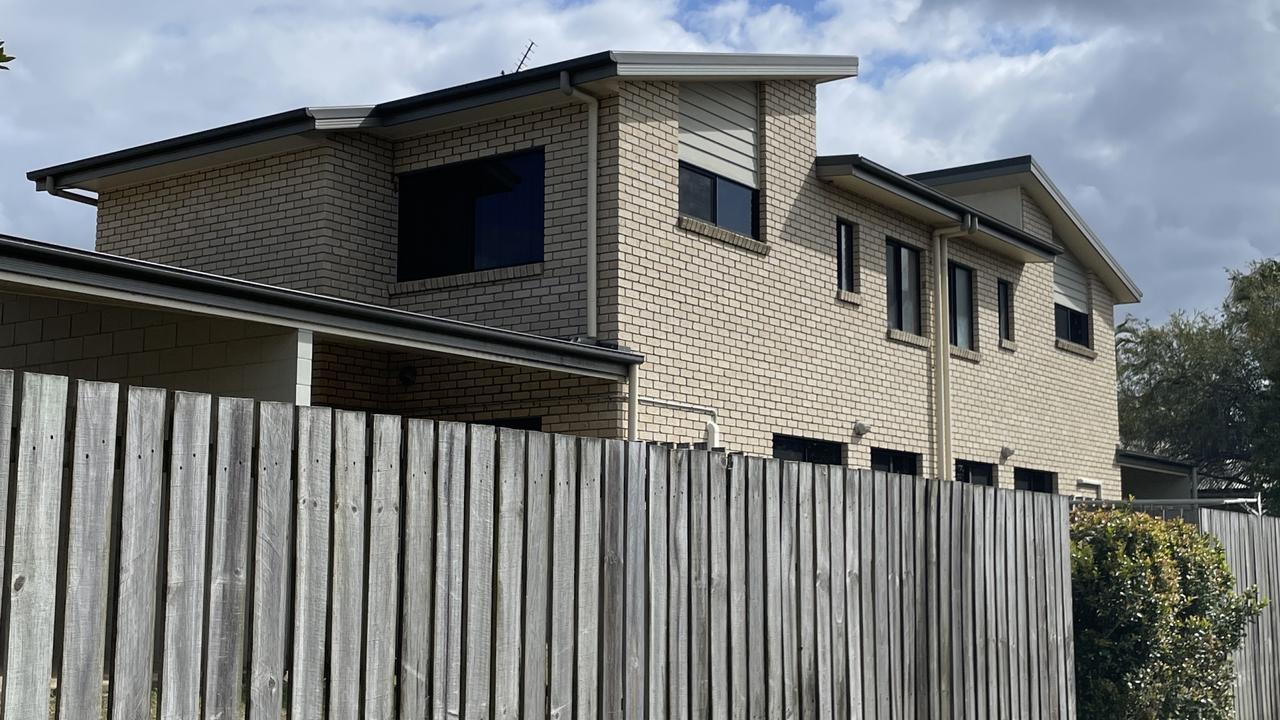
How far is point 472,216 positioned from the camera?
50.8ft

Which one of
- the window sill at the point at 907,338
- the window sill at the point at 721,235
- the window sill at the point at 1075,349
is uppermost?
the window sill at the point at 721,235

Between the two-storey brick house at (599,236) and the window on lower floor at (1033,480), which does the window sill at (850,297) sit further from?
the window on lower floor at (1033,480)

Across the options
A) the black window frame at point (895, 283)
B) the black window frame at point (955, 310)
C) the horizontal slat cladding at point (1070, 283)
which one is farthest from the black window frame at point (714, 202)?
the horizontal slat cladding at point (1070, 283)

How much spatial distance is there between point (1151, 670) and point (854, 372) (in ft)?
26.0

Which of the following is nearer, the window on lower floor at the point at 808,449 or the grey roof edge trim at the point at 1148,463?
the window on lower floor at the point at 808,449

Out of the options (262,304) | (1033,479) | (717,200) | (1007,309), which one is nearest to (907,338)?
(1007,309)

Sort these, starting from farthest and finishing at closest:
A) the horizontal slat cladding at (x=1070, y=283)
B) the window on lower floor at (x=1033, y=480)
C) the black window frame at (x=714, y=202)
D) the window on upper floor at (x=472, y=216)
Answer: the horizontal slat cladding at (x=1070, y=283) → the window on lower floor at (x=1033, y=480) → the black window frame at (x=714, y=202) → the window on upper floor at (x=472, y=216)

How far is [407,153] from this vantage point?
52.4ft

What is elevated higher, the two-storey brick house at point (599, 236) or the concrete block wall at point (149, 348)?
the two-storey brick house at point (599, 236)

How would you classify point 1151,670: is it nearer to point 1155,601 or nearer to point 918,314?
point 1155,601

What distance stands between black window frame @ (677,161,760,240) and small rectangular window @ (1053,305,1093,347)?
9329mm

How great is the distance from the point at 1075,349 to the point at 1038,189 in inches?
122

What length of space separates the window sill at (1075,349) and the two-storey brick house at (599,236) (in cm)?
548

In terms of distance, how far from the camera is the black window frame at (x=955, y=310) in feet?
68.0
